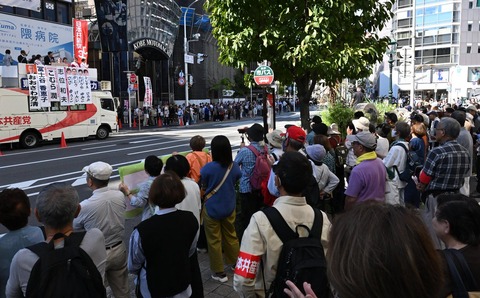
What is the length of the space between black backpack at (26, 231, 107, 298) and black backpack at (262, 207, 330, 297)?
3.63 feet

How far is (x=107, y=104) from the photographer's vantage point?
932 inches

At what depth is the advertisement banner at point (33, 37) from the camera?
26344mm

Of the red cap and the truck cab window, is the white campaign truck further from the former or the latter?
the red cap

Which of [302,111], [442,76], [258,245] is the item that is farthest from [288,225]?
[442,76]

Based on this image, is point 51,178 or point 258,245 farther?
point 51,178

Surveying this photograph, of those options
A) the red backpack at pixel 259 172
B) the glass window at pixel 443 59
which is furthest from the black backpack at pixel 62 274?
the glass window at pixel 443 59

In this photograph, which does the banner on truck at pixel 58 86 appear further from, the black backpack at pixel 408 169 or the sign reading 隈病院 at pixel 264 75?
the black backpack at pixel 408 169

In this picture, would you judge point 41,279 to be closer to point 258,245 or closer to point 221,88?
point 258,245

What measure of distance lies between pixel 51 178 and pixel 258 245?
35.9ft

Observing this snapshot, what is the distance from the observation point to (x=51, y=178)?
11.8m

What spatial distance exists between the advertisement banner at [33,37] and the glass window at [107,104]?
472 cm

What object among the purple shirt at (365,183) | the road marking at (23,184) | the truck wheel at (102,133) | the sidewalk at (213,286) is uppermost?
the purple shirt at (365,183)

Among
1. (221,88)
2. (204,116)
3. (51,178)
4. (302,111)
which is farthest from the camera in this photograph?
(221,88)

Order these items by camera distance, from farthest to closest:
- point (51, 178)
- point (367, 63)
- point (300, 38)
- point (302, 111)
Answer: point (51, 178), point (302, 111), point (367, 63), point (300, 38)
